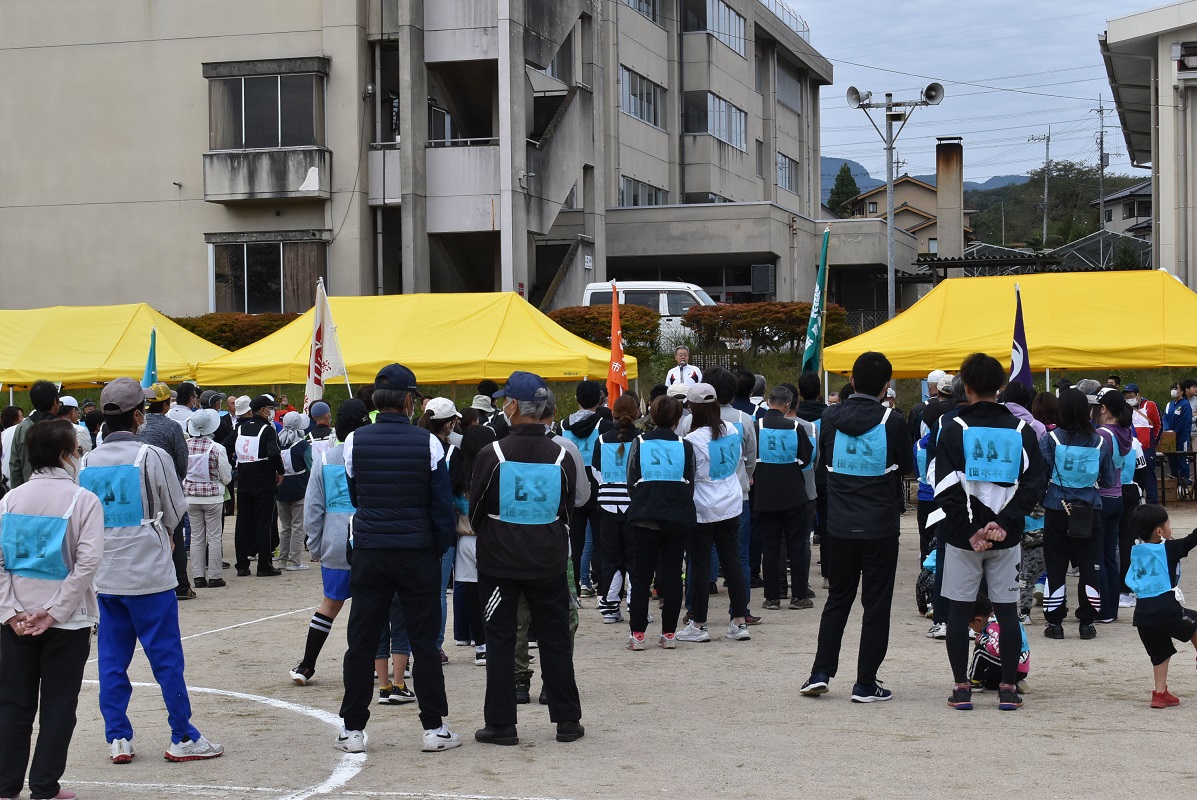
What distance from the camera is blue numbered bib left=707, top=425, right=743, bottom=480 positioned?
33.0ft

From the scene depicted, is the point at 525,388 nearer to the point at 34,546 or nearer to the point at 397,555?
the point at 397,555

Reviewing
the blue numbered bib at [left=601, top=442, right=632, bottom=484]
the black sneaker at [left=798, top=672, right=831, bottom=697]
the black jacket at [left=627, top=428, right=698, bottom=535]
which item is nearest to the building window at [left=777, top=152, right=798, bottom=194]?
the blue numbered bib at [left=601, top=442, right=632, bottom=484]

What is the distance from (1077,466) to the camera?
9.73m

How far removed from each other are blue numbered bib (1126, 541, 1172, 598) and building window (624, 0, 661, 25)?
33500 mm

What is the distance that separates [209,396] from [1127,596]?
34.0 feet

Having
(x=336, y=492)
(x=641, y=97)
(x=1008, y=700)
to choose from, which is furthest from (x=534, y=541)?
(x=641, y=97)

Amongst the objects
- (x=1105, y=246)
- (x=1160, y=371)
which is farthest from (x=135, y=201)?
(x=1105, y=246)

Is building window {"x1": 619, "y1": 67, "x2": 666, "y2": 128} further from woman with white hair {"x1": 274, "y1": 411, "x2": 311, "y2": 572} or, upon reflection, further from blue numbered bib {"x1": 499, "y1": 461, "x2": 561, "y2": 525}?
blue numbered bib {"x1": 499, "y1": 461, "x2": 561, "y2": 525}

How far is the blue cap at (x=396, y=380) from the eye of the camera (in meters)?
7.08

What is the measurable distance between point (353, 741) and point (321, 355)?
8892 millimetres

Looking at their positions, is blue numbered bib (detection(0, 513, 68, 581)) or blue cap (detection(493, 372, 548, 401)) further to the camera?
blue cap (detection(493, 372, 548, 401))

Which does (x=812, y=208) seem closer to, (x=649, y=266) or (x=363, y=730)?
(x=649, y=266)

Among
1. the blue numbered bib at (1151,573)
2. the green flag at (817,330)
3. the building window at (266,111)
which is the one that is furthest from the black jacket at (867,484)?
the building window at (266,111)

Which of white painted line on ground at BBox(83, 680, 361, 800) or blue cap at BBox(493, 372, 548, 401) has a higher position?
blue cap at BBox(493, 372, 548, 401)
